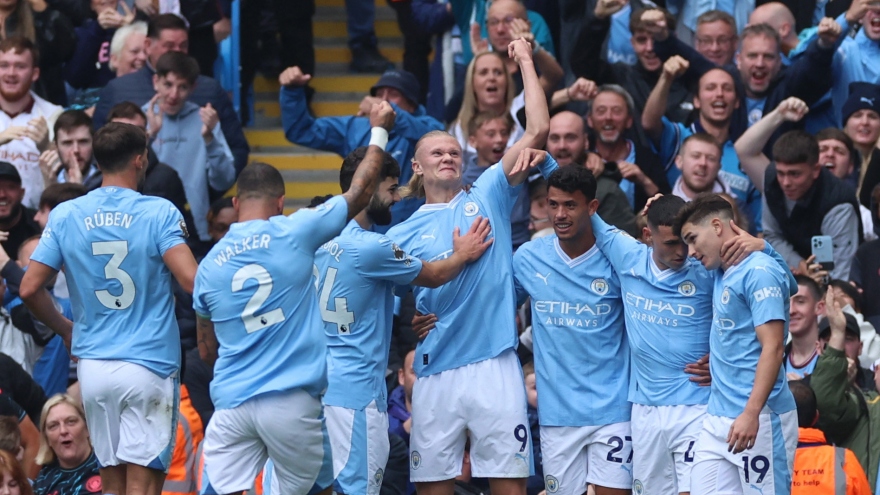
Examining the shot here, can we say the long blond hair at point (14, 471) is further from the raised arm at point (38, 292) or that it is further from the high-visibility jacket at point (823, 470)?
the high-visibility jacket at point (823, 470)

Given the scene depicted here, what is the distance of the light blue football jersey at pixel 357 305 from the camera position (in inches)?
323

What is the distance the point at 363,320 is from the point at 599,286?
1432 mm

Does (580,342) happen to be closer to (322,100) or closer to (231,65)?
(231,65)

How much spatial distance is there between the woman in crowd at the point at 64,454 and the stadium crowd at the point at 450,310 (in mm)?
15

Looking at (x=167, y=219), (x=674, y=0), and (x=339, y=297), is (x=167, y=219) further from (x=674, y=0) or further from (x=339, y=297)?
(x=674, y=0)

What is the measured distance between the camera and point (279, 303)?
7660 millimetres

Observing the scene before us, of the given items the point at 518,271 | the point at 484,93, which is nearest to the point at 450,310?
the point at 518,271

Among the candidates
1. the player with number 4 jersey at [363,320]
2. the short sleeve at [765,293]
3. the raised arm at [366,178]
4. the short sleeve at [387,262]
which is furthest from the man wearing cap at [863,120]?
Answer: the raised arm at [366,178]

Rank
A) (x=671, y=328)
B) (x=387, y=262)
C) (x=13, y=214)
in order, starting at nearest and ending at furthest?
(x=387, y=262)
(x=671, y=328)
(x=13, y=214)

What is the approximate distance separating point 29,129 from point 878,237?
7.05 m

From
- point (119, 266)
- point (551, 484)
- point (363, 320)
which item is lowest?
point (551, 484)

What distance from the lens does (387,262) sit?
26.9 ft

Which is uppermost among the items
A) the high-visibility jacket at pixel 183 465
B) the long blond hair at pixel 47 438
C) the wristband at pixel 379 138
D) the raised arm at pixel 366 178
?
the wristband at pixel 379 138

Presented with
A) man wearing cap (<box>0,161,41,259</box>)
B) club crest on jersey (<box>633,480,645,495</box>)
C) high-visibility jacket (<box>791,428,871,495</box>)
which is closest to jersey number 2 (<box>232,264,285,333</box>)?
club crest on jersey (<box>633,480,645,495</box>)
